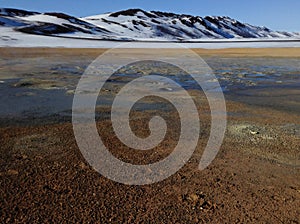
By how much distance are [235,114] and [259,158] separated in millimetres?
2415

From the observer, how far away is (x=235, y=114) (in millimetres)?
6559

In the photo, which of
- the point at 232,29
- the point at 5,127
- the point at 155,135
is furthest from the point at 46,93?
the point at 232,29

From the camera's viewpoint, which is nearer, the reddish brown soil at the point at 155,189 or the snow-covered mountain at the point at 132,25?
the reddish brown soil at the point at 155,189

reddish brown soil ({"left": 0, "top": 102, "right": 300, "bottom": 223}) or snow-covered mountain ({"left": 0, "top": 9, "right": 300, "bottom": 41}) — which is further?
snow-covered mountain ({"left": 0, "top": 9, "right": 300, "bottom": 41})

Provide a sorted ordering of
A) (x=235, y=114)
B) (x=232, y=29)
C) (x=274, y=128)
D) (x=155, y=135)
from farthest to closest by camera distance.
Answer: (x=232, y=29) < (x=235, y=114) < (x=274, y=128) < (x=155, y=135)

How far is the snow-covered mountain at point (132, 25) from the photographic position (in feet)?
253

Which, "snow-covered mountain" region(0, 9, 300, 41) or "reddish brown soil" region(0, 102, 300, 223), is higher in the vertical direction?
"reddish brown soil" region(0, 102, 300, 223)

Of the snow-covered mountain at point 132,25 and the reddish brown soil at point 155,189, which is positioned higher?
the reddish brown soil at point 155,189

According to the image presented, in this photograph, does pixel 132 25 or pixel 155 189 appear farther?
pixel 132 25

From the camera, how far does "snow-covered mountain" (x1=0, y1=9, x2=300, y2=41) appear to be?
77.2 m

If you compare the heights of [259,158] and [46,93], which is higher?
[259,158]

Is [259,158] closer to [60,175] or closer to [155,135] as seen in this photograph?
[155,135]

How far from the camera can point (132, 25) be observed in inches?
4606

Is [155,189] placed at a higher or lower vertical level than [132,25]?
higher
